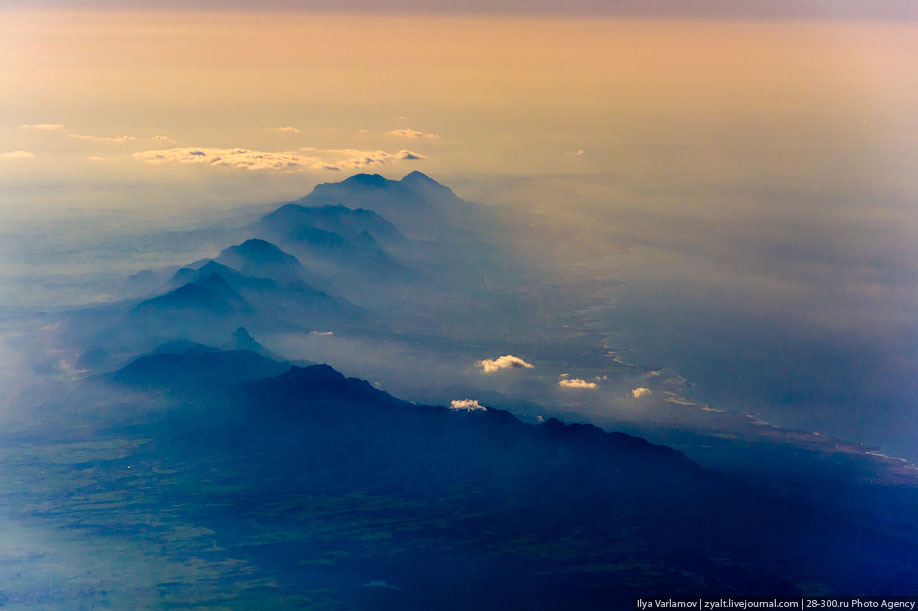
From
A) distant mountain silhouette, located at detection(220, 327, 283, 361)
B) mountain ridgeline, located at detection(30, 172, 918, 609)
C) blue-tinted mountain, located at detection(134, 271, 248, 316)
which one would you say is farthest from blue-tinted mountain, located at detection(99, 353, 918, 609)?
blue-tinted mountain, located at detection(134, 271, 248, 316)

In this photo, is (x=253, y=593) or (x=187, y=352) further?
(x=187, y=352)

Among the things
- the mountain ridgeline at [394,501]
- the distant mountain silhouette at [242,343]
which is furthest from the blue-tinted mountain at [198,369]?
the distant mountain silhouette at [242,343]

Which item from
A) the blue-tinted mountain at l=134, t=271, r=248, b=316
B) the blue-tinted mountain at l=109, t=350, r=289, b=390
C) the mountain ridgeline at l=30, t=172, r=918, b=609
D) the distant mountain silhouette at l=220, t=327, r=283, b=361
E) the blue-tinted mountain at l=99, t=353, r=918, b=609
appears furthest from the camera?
the blue-tinted mountain at l=134, t=271, r=248, b=316

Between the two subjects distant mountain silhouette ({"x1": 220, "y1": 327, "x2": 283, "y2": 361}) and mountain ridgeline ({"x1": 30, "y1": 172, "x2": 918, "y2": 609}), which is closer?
mountain ridgeline ({"x1": 30, "y1": 172, "x2": 918, "y2": 609})

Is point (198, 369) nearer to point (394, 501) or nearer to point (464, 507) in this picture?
point (394, 501)

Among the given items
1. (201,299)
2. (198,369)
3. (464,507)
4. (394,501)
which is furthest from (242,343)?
(464,507)

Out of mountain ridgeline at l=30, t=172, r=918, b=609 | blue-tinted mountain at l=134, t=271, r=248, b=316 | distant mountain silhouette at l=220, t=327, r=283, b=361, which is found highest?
blue-tinted mountain at l=134, t=271, r=248, b=316

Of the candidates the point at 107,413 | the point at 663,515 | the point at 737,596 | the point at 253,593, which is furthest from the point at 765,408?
the point at 107,413

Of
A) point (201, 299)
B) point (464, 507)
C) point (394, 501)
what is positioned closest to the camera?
point (464, 507)

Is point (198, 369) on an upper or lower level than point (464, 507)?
upper

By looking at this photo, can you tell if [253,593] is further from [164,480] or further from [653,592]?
[653,592]

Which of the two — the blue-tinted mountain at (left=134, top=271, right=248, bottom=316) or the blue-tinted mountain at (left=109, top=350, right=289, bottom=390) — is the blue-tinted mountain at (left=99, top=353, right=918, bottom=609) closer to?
the blue-tinted mountain at (left=109, top=350, right=289, bottom=390)
